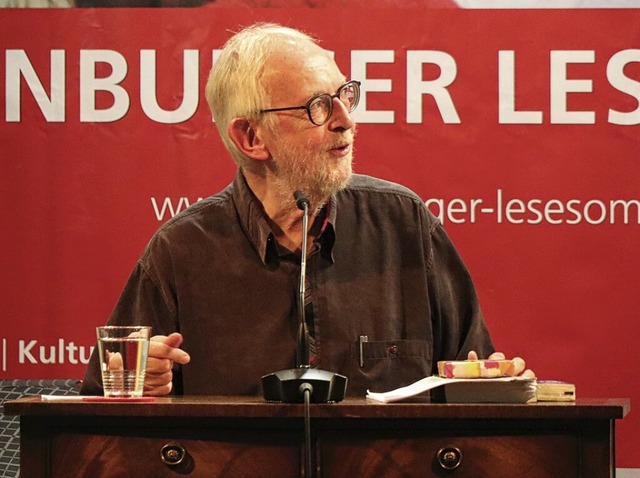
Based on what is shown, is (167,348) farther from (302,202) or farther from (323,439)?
(323,439)

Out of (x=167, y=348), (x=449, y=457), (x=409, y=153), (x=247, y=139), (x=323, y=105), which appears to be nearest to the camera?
(x=449, y=457)

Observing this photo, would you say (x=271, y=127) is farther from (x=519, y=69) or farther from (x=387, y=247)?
(x=519, y=69)

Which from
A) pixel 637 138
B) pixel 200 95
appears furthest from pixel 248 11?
pixel 637 138

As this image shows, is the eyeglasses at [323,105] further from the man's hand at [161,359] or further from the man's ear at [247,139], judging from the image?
the man's hand at [161,359]

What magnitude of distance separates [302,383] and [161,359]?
48cm

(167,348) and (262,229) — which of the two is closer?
(167,348)

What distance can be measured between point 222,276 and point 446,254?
0.55 m

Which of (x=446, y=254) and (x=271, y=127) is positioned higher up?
(x=271, y=127)

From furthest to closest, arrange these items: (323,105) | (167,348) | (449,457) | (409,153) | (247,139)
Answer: (409,153) < (247,139) < (323,105) < (167,348) < (449,457)

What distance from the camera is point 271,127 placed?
251 cm

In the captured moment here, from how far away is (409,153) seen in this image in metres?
3.17

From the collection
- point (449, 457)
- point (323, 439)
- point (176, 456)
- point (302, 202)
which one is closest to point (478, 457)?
point (449, 457)

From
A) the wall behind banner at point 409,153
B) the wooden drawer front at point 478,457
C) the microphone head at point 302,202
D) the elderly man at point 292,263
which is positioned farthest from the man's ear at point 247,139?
the wooden drawer front at point 478,457

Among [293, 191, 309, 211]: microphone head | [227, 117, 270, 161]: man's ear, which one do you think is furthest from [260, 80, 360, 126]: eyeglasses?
[293, 191, 309, 211]: microphone head
